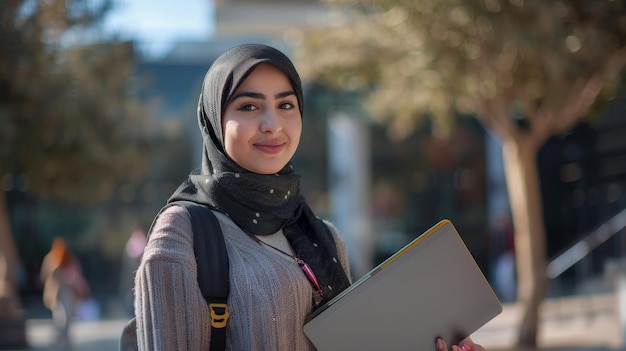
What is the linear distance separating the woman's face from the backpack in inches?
7.5

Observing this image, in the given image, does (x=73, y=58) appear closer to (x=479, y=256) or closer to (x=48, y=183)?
(x=48, y=183)

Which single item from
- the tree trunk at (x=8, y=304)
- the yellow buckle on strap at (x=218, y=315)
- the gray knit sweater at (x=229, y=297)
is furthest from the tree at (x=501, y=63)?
the yellow buckle on strap at (x=218, y=315)

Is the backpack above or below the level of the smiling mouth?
below

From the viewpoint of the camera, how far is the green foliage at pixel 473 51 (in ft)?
35.7

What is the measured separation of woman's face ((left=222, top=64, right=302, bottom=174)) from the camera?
2.54 metres

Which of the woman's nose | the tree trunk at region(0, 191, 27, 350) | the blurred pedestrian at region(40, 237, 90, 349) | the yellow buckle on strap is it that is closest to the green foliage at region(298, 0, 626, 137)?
the blurred pedestrian at region(40, 237, 90, 349)

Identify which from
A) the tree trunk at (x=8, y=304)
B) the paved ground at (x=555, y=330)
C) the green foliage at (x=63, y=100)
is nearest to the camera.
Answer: the paved ground at (x=555, y=330)

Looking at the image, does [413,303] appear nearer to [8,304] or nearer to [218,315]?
[218,315]

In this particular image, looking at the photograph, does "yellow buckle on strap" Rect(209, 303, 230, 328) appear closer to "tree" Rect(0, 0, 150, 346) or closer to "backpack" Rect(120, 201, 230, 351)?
"backpack" Rect(120, 201, 230, 351)

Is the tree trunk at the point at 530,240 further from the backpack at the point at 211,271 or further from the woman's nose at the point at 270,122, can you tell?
the backpack at the point at 211,271

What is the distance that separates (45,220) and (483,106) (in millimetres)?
14492

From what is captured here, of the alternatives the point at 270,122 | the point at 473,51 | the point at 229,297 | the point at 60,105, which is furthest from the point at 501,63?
the point at 229,297

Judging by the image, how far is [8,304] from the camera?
1498cm

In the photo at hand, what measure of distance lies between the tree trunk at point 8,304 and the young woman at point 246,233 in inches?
513
